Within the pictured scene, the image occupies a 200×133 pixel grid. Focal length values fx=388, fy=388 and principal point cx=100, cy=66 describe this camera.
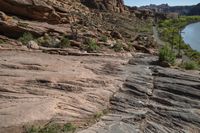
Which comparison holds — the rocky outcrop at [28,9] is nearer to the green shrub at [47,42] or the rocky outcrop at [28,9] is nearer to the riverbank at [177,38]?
the green shrub at [47,42]

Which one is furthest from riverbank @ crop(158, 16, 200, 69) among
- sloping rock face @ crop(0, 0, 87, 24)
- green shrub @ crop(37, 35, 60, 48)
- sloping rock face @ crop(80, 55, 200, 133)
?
sloping rock face @ crop(0, 0, 87, 24)

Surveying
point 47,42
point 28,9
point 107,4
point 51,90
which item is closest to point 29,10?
point 28,9

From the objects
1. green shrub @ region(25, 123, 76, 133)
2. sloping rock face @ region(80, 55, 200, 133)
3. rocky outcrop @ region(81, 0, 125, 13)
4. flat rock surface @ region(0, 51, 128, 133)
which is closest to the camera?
green shrub @ region(25, 123, 76, 133)

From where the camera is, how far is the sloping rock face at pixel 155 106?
15773 mm

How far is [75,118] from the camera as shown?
15359mm

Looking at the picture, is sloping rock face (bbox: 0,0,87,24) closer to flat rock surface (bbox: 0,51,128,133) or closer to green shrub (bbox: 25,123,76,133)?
flat rock surface (bbox: 0,51,128,133)

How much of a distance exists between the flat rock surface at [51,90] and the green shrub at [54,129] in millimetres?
385

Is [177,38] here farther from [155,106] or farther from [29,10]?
[155,106]

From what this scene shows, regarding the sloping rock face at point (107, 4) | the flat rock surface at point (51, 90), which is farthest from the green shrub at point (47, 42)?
the sloping rock face at point (107, 4)

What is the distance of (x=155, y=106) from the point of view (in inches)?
707

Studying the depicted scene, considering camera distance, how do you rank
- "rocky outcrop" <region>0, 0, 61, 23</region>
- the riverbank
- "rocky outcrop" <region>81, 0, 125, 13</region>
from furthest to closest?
"rocky outcrop" <region>81, 0, 125, 13</region>
the riverbank
"rocky outcrop" <region>0, 0, 61, 23</region>

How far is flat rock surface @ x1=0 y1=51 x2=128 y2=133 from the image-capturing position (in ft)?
48.1

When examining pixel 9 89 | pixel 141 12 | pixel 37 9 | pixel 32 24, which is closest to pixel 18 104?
pixel 9 89

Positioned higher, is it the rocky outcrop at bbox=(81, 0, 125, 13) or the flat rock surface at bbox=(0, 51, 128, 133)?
the rocky outcrop at bbox=(81, 0, 125, 13)
